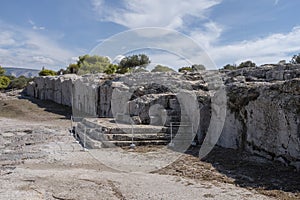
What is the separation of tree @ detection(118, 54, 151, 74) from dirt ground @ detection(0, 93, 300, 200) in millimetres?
18221

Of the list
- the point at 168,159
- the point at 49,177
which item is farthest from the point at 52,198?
the point at 168,159

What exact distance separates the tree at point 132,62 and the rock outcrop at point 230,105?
7.49 metres

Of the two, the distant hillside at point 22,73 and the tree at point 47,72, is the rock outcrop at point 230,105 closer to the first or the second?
the tree at point 47,72

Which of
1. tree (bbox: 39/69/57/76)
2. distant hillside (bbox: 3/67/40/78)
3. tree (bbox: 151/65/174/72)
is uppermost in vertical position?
distant hillside (bbox: 3/67/40/78)

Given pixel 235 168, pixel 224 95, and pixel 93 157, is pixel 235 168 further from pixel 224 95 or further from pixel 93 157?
pixel 93 157

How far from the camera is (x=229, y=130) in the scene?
29.6ft

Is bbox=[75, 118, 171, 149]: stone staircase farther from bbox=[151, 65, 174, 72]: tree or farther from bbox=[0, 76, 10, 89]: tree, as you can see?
bbox=[0, 76, 10, 89]: tree

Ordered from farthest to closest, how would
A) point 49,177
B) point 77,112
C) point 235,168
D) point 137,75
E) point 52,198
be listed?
point 77,112
point 137,75
point 235,168
point 49,177
point 52,198

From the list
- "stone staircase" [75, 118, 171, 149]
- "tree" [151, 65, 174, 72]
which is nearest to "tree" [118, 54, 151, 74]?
"tree" [151, 65, 174, 72]

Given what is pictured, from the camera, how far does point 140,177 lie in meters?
6.43

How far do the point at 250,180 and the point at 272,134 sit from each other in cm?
170

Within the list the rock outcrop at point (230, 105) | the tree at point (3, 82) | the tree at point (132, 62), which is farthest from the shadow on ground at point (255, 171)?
the tree at point (3, 82)

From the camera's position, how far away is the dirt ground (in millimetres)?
5293

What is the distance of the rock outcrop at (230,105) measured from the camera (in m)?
6.87
